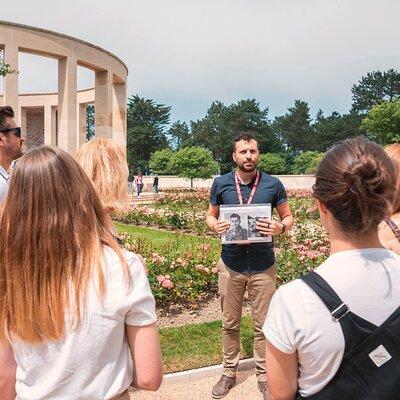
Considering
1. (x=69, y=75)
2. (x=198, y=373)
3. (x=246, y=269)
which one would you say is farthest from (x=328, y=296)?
(x=69, y=75)

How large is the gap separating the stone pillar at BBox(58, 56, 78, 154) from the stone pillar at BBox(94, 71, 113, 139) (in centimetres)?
217

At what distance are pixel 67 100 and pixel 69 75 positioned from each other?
164 cm

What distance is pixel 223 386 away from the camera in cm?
398

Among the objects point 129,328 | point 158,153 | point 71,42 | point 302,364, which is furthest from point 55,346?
point 158,153

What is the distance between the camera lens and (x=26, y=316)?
1589 millimetres

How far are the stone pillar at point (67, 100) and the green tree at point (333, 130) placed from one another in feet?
201

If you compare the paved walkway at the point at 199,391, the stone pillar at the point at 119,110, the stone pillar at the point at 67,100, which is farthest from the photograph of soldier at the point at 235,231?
the stone pillar at the point at 119,110

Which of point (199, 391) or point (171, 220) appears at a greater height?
point (171, 220)

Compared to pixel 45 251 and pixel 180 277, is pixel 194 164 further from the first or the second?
pixel 45 251

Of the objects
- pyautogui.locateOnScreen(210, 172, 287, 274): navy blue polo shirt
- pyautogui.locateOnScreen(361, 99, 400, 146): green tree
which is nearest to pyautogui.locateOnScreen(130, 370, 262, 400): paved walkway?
pyautogui.locateOnScreen(210, 172, 287, 274): navy blue polo shirt

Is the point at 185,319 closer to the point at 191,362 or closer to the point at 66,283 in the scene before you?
the point at 191,362

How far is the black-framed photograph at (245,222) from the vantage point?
382 cm

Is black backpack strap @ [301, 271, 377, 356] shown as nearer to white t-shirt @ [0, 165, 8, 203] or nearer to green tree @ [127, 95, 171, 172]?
white t-shirt @ [0, 165, 8, 203]

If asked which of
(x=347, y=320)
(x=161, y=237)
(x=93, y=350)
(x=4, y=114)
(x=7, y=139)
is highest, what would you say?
(x=4, y=114)
